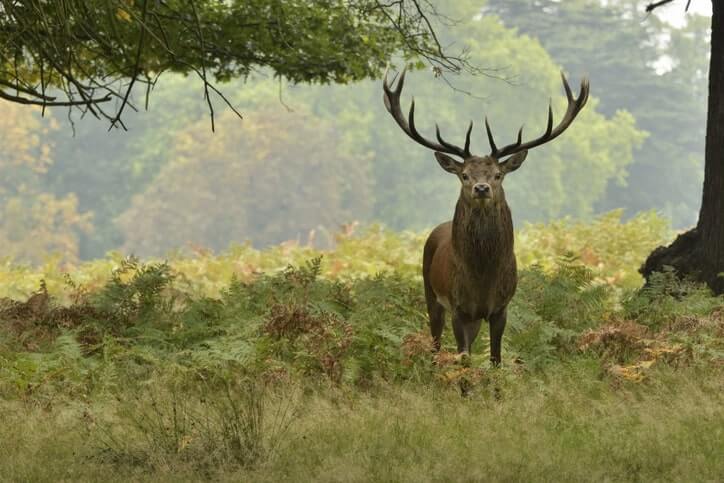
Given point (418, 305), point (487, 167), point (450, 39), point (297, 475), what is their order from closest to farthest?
1. point (297, 475)
2. point (487, 167)
3. point (418, 305)
4. point (450, 39)

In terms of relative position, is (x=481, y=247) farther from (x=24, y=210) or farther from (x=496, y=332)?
(x=24, y=210)

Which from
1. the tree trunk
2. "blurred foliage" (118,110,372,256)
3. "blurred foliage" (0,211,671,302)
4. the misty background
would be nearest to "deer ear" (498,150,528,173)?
Answer: the tree trunk

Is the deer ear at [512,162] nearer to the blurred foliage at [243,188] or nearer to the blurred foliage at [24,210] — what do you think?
the blurred foliage at [24,210]

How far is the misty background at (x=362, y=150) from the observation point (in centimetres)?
5050

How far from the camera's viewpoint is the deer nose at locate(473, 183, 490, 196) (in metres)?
7.60

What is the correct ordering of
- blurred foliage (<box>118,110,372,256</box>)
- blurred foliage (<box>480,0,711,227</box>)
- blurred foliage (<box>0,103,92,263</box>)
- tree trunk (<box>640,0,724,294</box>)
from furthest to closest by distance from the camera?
blurred foliage (<box>480,0,711,227</box>)
blurred foliage (<box>118,110,372,256</box>)
blurred foliage (<box>0,103,92,263</box>)
tree trunk (<box>640,0,724,294</box>)

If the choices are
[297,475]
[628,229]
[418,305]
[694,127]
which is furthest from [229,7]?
[694,127]

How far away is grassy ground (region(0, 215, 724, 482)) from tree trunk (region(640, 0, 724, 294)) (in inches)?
14.4

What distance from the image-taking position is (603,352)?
28.3 ft

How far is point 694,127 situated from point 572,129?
37.4 feet

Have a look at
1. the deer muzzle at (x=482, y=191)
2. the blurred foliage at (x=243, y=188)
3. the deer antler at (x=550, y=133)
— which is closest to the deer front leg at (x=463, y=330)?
the deer muzzle at (x=482, y=191)

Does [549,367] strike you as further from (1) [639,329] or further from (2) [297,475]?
(2) [297,475]

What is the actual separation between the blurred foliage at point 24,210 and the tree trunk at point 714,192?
120ft

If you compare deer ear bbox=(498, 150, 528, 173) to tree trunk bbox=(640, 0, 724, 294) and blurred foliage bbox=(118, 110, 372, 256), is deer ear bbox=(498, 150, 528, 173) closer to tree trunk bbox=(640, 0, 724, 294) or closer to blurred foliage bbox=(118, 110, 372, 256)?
tree trunk bbox=(640, 0, 724, 294)
